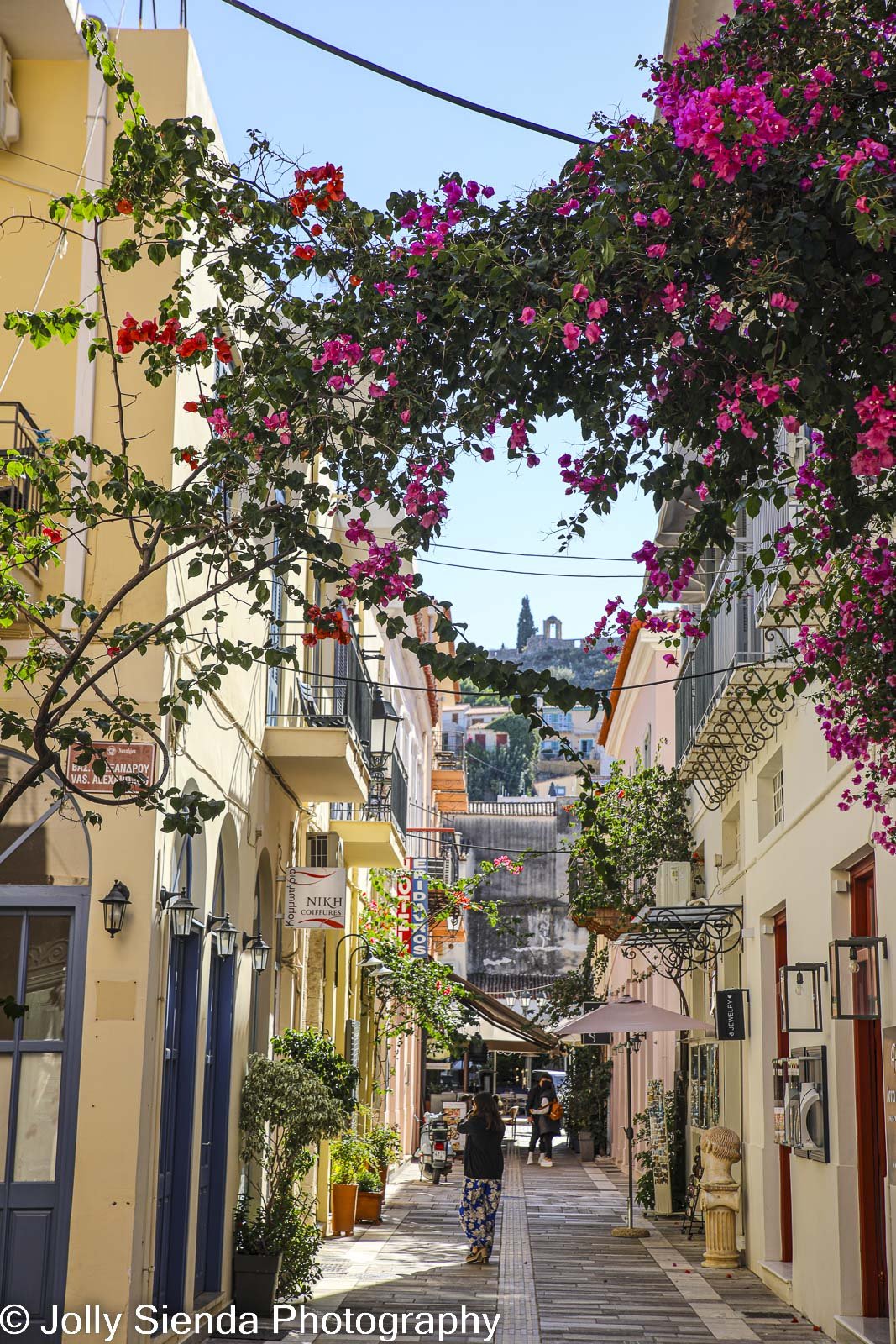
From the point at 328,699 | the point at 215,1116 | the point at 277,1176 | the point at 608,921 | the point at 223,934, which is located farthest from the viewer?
the point at 608,921

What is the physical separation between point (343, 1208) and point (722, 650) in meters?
7.16

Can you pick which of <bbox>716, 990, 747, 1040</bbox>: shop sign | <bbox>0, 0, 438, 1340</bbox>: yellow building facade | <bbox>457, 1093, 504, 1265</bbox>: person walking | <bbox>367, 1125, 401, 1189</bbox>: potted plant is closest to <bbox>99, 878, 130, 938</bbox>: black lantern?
<bbox>0, 0, 438, 1340</bbox>: yellow building facade

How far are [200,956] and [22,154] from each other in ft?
18.1

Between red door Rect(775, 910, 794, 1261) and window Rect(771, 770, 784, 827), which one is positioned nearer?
red door Rect(775, 910, 794, 1261)

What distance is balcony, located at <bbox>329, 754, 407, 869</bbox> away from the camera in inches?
686

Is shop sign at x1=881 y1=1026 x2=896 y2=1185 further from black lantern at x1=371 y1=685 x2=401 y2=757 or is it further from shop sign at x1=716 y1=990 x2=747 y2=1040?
Result: black lantern at x1=371 y1=685 x2=401 y2=757

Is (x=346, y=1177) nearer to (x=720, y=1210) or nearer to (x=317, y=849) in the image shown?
(x=317, y=849)

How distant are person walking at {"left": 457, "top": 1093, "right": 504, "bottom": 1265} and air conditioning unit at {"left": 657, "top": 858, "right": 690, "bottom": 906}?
516cm

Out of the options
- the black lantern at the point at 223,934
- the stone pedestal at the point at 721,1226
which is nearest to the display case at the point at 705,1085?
the stone pedestal at the point at 721,1226

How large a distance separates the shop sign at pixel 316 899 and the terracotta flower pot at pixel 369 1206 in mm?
4759

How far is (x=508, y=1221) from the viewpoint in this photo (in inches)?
727

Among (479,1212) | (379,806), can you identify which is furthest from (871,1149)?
(379,806)

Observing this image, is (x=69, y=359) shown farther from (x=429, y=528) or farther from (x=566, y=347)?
(x=566, y=347)
